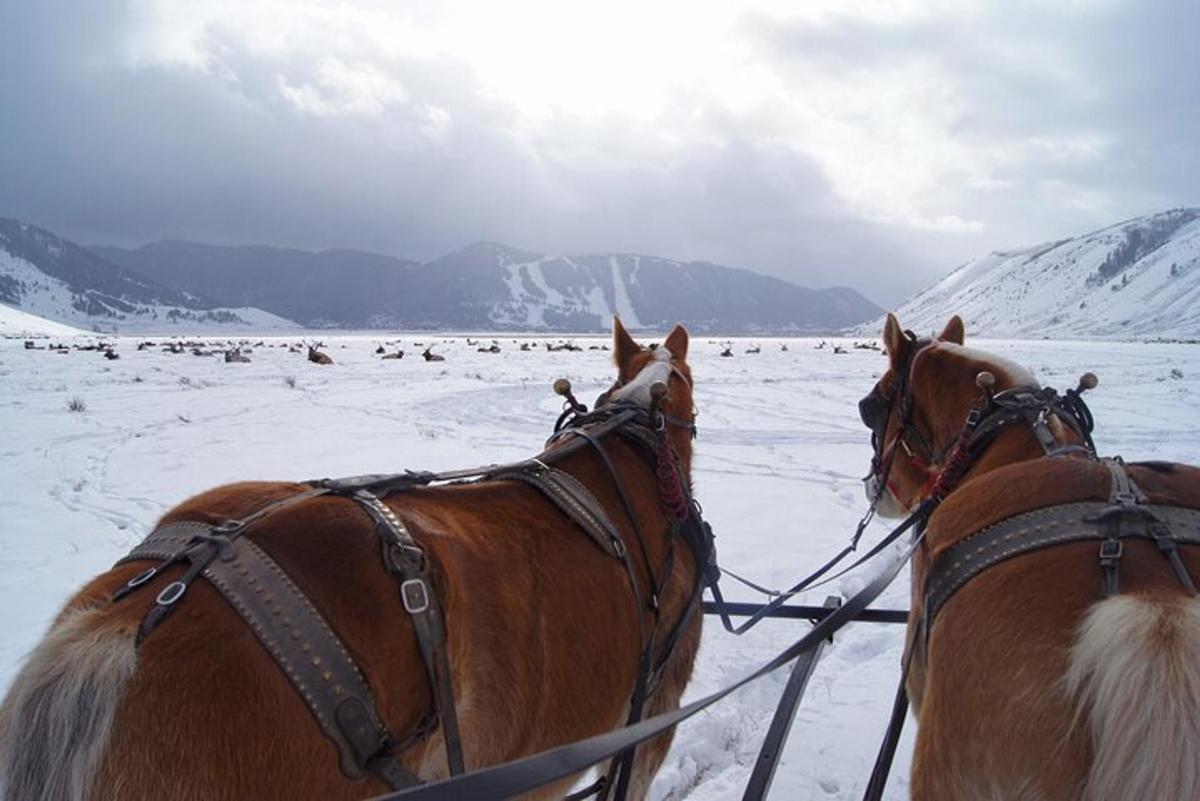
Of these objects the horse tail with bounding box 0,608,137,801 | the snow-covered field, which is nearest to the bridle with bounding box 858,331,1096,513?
the snow-covered field

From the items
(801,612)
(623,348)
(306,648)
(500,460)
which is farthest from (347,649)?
(500,460)

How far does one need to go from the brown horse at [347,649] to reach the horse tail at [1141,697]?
137cm

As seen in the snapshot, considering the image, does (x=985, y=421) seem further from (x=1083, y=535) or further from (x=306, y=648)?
(x=306, y=648)

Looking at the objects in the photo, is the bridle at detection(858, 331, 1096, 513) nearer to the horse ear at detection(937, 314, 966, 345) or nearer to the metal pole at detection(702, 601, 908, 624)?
the horse ear at detection(937, 314, 966, 345)

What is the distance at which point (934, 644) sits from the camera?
198cm

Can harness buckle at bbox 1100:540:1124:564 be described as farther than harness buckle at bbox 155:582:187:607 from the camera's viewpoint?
Yes

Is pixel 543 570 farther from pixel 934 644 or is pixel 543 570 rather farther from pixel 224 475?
pixel 224 475

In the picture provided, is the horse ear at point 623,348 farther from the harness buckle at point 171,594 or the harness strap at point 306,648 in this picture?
the harness buckle at point 171,594

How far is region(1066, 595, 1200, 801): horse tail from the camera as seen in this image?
138cm

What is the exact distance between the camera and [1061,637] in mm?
1644

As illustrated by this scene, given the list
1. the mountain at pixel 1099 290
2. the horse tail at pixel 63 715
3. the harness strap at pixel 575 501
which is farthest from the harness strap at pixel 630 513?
the mountain at pixel 1099 290

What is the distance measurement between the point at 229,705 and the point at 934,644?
1868mm

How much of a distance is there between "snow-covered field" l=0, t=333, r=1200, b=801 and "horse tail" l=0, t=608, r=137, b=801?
290cm

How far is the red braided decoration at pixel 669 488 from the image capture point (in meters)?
3.01
